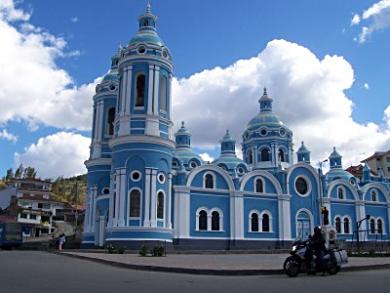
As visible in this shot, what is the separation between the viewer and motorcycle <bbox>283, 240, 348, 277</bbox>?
13.4 metres

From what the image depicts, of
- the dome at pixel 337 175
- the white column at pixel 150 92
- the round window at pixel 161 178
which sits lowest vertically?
the round window at pixel 161 178

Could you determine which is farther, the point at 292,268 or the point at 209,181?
the point at 209,181

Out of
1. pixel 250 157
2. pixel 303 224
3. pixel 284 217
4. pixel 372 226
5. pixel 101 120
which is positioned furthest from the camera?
pixel 250 157

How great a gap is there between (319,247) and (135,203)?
20.7 metres

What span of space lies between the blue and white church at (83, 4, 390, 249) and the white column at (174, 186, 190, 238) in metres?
0.08

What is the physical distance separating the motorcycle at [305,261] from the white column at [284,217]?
93.0ft

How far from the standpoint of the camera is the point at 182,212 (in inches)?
1453

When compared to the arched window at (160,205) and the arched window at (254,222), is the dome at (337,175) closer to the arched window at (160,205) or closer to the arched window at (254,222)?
the arched window at (254,222)

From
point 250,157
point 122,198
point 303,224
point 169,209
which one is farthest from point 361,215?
point 122,198

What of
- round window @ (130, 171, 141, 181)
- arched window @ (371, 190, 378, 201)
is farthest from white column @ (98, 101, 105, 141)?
arched window @ (371, 190, 378, 201)

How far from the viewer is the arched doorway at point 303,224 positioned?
143 ft

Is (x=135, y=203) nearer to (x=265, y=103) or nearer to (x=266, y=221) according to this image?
(x=266, y=221)

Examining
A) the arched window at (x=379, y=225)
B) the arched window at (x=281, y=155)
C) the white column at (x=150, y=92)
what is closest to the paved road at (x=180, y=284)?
the white column at (x=150, y=92)

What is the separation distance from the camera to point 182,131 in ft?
163
